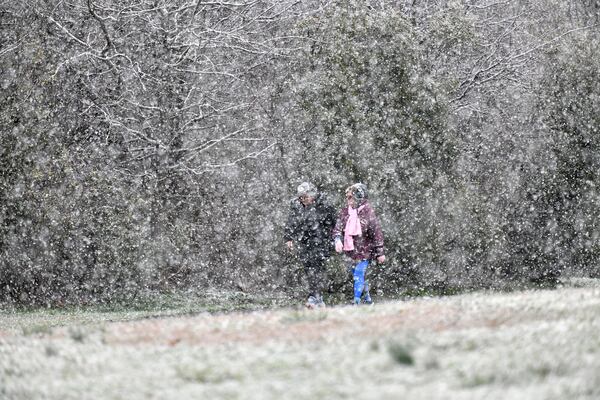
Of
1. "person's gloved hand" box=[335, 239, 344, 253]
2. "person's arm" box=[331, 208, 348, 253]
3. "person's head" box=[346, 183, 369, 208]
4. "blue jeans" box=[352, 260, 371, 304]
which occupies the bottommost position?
"blue jeans" box=[352, 260, 371, 304]

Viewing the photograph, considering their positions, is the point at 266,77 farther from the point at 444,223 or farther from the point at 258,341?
the point at 258,341

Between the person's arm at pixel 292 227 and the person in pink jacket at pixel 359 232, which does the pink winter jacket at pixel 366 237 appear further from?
the person's arm at pixel 292 227

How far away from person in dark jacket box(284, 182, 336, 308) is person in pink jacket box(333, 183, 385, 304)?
0.34 metres

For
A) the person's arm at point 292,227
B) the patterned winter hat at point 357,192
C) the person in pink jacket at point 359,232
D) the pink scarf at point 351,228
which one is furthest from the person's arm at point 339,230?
the person's arm at point 292,227

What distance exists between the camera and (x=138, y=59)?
79.6ft

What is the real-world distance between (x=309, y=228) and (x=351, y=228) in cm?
75

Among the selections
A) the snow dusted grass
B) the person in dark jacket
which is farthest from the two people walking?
the snow dusted grass

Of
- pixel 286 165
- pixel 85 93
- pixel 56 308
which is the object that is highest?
pixel 85 93

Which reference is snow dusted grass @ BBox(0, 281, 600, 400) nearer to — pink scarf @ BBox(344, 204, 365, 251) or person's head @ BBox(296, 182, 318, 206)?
pink scarf @ BBox(344, 204, 365, 251)

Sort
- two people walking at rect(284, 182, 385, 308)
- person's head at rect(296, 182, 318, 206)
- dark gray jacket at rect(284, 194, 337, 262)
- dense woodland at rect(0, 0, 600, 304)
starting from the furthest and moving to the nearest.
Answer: dense woodland at rect(0, 0, 600, 304), dark gray jacket at rect(284, 194, 337, 262), person's head at rect(296, 182, 318, 206), two people walking at rect(284, 182, 385, 308)

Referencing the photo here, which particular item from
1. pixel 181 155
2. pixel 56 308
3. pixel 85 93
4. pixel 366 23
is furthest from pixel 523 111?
pixel 56 308

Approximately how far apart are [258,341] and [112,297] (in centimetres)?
1234

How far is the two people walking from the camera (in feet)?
57.4

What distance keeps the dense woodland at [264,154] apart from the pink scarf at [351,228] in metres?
2.74
